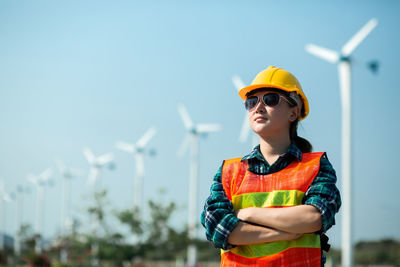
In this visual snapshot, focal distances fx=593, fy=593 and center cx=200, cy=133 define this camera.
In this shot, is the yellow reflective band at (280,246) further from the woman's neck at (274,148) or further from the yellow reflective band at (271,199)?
the woman's neck at (274,148)

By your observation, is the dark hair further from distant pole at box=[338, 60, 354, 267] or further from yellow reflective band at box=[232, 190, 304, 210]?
distant pole at box=[338, 60, 354, 267]

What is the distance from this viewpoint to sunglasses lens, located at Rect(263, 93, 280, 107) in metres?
2.93

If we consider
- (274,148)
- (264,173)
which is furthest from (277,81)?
(264,173)

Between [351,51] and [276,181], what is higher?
[351,51]

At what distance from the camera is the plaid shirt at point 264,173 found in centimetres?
267

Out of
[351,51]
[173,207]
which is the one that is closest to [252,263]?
[351,51]

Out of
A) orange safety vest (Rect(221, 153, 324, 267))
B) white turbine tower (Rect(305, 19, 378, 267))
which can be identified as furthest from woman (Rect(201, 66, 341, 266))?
white turbine tower (Rect(305, 19, 378, 267))

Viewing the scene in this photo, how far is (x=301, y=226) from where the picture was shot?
262 centimetres

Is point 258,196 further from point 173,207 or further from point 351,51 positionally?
point 173,207

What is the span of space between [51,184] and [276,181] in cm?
6232

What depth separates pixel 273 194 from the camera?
2750 millimetres

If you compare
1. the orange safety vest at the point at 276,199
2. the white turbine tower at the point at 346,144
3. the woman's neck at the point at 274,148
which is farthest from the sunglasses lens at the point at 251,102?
the white turbine tower at the point at 346,144

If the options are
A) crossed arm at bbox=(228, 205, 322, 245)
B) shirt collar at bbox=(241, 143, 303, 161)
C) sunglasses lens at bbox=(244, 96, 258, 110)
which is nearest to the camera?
crossed arm at bbox=(228, 205, 322, 245)

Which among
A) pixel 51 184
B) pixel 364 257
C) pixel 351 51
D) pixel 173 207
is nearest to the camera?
pixel 351 51
